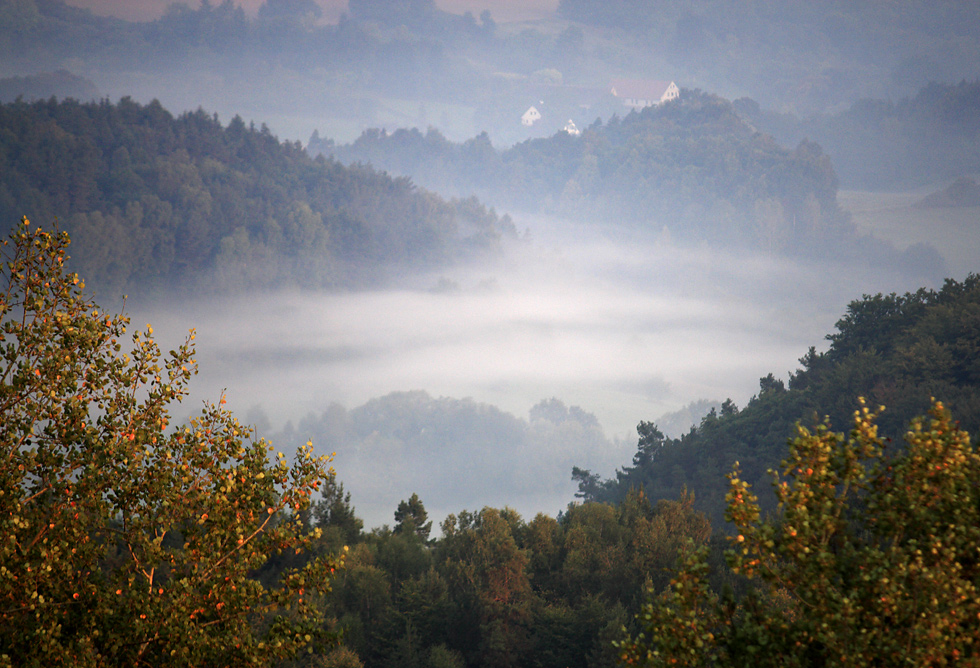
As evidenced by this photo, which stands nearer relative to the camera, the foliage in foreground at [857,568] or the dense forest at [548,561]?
the foliage in foreground at [857,568]

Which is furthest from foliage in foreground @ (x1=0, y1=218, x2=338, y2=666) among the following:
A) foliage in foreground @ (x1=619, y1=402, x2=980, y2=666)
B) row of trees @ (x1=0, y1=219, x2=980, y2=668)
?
foliage in foreground @ (x1=619, y1=402, x2=980, y2=666)

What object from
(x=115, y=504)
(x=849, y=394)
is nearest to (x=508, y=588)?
(x=115, y=504)

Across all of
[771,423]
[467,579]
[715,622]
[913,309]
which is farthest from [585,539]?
[913,309]

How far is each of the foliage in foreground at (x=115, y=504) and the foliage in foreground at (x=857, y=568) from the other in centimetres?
551

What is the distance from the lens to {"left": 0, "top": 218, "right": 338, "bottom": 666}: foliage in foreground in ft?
32.4

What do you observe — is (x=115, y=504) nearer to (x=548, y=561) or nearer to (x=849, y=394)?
(x=548, y=561)

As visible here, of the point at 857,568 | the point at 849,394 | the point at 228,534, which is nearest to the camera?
the point at 857,568

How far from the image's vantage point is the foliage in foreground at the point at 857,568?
8766 mm

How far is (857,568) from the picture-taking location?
978 cm

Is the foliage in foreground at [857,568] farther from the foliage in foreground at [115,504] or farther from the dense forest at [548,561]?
the dense forest at [548,561]

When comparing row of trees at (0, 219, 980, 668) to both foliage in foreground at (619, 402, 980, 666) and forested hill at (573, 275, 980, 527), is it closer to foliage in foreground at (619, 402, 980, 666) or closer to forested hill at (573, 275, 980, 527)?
foliage in foreground at (619, 402, 980, 666)

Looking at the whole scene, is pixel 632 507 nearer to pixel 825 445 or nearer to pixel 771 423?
pixel 771 423

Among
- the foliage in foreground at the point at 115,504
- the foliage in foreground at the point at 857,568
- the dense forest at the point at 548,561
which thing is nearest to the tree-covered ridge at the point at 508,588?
the dense forest at the point at 548,561

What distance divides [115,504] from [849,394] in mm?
82468
